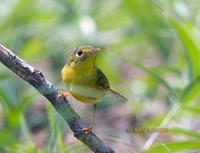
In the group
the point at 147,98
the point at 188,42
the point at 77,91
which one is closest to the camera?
the point at 77,91

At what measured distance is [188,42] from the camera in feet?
13.7

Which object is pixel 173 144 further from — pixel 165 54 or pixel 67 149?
pixel 165 54

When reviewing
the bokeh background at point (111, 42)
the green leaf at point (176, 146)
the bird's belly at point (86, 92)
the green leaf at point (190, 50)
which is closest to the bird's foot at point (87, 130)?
the bird's belly at point (86, 92)

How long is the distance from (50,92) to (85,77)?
25.0 inches

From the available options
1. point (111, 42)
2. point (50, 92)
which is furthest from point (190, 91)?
point (111, 42)

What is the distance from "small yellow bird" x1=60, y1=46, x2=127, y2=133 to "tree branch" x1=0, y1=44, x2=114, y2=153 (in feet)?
1.21

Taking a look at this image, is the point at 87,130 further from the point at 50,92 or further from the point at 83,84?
the point at 83,84

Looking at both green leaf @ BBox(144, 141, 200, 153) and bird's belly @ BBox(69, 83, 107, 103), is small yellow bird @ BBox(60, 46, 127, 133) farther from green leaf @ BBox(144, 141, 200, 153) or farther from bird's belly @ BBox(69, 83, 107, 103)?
green leaf @ BBox(144, 141, 200, 153)

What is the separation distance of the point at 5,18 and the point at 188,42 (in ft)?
6.74

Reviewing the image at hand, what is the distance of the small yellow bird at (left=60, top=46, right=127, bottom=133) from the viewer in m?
3.21

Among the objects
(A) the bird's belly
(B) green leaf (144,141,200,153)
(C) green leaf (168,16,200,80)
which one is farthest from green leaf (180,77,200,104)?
(A) the bird's belly

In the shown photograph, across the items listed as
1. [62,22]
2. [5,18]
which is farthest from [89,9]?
[5,18]

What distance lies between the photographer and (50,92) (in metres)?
2.67

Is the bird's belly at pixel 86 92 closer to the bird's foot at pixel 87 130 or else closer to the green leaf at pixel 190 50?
the bird's foot at pixel 87 130
